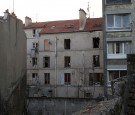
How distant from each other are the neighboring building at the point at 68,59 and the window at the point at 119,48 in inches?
289

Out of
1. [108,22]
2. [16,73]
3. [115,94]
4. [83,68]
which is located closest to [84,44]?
[83,68]

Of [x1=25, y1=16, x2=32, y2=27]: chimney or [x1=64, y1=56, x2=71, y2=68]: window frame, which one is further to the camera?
[x1=25, y1=16, x2=32, y2=27]: chimney

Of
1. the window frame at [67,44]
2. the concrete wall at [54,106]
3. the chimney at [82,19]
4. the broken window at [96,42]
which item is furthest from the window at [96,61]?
the concrete wall at [54,106]

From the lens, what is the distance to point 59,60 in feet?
150

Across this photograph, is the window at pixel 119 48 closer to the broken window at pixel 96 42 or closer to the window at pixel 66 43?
the broken window at pixel 96 42

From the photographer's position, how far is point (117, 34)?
3512 cm

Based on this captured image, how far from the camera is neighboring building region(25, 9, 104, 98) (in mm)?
43469

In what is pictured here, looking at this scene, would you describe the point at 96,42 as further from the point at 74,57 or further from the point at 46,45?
the point at 46,45

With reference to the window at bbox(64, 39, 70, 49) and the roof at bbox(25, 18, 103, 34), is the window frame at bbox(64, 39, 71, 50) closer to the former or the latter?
the window at bbox(64, 39, 70, 49)

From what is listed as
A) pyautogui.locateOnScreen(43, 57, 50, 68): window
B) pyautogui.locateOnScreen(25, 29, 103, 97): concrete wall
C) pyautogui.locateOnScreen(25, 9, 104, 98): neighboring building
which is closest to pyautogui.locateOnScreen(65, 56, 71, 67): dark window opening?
pyautogui.locateOnScreen(25, 9, 104, 98): neighboring building

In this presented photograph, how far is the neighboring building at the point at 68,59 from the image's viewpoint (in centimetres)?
4347

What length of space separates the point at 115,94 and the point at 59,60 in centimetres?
3616

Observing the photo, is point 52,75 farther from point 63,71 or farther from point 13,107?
point 13,107

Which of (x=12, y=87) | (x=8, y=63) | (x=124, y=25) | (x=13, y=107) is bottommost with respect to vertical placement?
(x=13, y=107)
